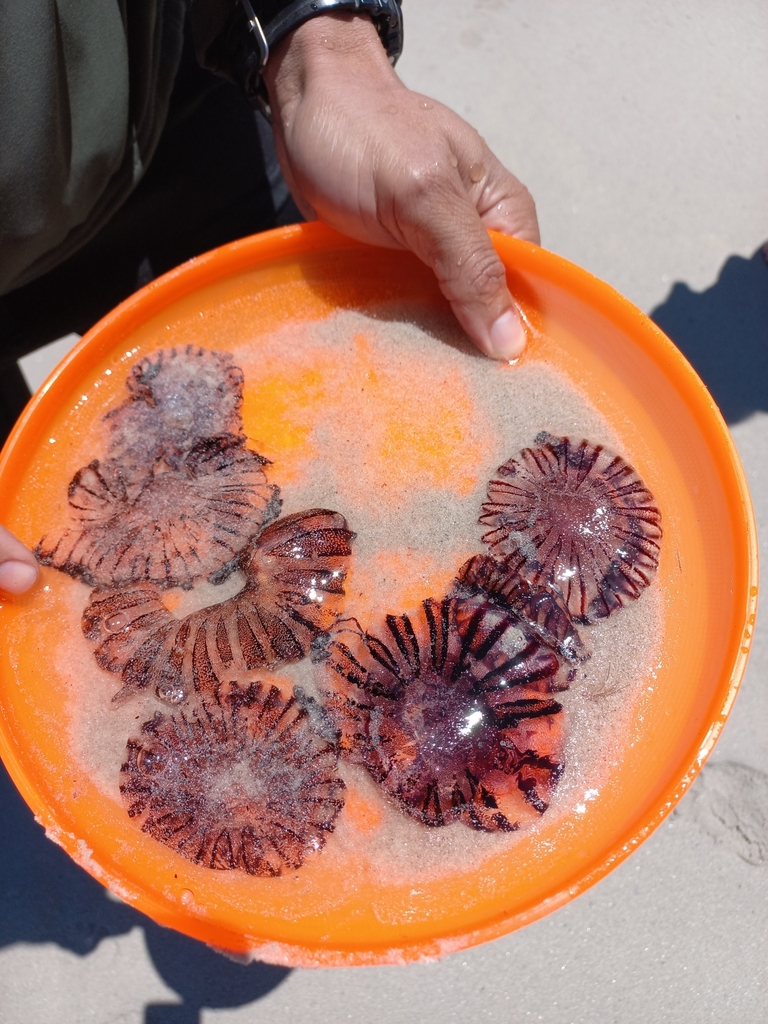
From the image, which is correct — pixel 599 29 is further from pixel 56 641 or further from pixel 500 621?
pixel 56 641

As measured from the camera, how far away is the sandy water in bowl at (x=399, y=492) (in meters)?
1.27

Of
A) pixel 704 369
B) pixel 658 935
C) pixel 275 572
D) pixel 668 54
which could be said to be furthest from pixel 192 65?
pixel 658 935

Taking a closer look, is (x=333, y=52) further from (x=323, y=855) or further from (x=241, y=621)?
(x=323, y=855)

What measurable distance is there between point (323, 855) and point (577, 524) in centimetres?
72

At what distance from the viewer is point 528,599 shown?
1338mm

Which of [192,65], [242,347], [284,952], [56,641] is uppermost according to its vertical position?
[192,65]

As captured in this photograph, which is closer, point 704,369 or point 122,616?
point 122,616

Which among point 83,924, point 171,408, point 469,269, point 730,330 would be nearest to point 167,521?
point 171,408

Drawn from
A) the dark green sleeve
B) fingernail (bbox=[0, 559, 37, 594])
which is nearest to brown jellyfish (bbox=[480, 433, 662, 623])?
fingernail (bbox=[0, 559, 37, 594])

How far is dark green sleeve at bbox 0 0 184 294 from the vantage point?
4.34 ft

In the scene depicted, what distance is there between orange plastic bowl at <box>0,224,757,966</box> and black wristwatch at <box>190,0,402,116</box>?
0.45 metres

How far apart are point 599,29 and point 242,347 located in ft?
7.46

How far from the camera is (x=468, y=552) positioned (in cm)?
138

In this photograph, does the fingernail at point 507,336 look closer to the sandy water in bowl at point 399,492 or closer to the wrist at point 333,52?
the sandy water in bowl at point 399,492
